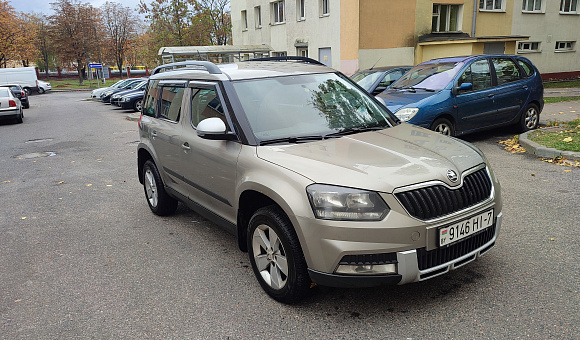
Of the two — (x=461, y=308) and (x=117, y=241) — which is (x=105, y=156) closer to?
(x=117, y=241)

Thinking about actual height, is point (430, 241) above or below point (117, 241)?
above

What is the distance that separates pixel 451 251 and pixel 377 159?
81 centimetres

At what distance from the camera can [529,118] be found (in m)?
9.95

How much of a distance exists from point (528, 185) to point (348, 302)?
3936 mm

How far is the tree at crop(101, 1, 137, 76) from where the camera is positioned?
233ft

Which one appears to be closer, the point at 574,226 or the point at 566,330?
the point at 566,330

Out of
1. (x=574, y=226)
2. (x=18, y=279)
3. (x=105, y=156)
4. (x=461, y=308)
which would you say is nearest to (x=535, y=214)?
(x=574, y=226)

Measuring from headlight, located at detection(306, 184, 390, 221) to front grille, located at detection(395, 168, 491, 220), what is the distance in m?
0.16

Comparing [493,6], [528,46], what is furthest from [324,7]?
[528,46]

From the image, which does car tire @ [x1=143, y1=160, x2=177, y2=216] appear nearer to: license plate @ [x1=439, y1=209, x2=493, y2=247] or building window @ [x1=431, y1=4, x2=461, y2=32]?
license plate @ [x1=439, y1=209, x2=493, y2=247]

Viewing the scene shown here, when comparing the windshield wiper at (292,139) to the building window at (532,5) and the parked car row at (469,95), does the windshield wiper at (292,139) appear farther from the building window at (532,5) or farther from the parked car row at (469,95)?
the building window at (532,5)

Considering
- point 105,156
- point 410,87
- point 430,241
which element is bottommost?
point 105,156

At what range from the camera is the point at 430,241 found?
3064mm

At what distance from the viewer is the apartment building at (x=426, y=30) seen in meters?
23.7
